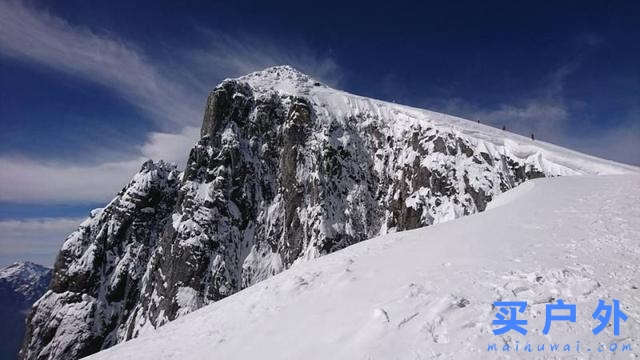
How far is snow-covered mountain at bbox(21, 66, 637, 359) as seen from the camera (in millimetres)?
86438

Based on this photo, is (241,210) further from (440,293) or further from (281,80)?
(440,293)

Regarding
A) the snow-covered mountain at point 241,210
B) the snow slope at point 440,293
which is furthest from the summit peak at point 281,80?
the snow slope at point 440,293

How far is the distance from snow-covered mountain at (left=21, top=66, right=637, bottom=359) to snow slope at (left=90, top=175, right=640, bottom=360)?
54.6m

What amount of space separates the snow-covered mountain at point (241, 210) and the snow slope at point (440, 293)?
54575mm

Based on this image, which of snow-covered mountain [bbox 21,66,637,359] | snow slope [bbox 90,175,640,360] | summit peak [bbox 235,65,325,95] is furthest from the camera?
summit peak [bbox 235,65,325,95]

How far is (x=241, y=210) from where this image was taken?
9619 centimetres

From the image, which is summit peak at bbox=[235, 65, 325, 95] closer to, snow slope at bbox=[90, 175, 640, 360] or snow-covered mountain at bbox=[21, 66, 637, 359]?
snow-covered mountain at bbox=[21, 66, 637, 359]

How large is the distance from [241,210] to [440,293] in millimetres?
88672

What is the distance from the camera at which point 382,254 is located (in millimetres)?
16844

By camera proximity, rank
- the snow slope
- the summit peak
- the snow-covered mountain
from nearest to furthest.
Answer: the snow slope → the snow-covered mountain → the summit peak

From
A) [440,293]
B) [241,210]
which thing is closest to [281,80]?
[241,210]

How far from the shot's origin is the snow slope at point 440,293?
8844mm

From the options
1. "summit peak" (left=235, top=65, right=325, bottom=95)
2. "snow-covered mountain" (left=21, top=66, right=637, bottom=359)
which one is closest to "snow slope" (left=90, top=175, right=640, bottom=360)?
"snow-covered mountain" (left=21, top=66, right=637, bottom=359)

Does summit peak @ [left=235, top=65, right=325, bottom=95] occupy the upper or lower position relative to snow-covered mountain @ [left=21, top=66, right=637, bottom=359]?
upper
